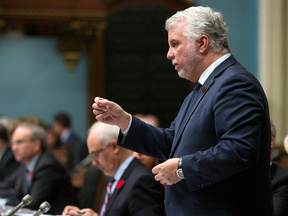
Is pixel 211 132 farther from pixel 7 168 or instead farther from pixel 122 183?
pixel 7 168

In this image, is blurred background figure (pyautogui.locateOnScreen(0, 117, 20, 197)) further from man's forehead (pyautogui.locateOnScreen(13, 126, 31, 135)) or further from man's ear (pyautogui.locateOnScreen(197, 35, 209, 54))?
man's ear (pyautogui.locateOnScreen(197, 35, 209, 54))

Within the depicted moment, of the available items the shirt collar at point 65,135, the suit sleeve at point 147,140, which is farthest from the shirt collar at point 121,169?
the shirt collar at point 65,135

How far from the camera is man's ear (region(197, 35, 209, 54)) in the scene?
1.90 metres

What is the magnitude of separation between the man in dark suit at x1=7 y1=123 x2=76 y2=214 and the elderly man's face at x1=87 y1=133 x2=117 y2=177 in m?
0.95

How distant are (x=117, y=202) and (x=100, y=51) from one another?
545cm

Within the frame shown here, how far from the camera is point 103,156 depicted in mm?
2914

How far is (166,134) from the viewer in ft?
7.07

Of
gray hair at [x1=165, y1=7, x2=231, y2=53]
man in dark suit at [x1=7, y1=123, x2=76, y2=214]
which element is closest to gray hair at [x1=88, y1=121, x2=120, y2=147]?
man in dark suit at [x1=7, y1=123, x2=76, y2=214]

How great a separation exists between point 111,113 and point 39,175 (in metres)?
2.07

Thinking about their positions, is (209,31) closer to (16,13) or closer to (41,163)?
(41,163)

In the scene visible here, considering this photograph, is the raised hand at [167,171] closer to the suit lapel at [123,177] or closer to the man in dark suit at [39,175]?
the suit lapel at [123,177]

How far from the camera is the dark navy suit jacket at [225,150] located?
1600 millimetres

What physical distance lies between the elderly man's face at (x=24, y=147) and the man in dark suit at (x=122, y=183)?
1.30m

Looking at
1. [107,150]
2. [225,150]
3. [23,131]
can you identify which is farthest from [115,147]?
[23,131]
